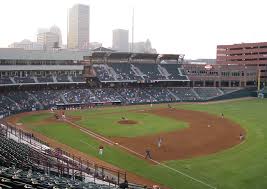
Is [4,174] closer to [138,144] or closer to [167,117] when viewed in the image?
[138,144]

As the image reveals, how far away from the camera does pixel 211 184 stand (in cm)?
2895

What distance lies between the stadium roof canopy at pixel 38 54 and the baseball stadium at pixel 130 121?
0.23 metres

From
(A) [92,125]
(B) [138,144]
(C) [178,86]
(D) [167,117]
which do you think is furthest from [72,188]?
(C) [178,86]

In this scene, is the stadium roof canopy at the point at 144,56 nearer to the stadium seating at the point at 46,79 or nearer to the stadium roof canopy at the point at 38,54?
the stadium roof canopy at the point at 38,54

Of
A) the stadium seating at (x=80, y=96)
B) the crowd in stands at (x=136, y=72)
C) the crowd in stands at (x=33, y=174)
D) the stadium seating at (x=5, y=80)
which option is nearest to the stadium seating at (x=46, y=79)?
the stadium seating at (x=80, y=96)

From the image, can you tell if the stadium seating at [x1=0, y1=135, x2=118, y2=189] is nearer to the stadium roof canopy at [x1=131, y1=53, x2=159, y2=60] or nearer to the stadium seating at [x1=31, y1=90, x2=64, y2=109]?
the stadium seating at [x1=31, y1=90, x2=64, y2=109]

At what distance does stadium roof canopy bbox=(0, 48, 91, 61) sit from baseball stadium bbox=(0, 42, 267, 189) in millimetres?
234

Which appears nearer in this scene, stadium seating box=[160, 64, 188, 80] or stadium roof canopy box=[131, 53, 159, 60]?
stadium roof canopy box=[131, 53, 159, 60]

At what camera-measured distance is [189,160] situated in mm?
36219

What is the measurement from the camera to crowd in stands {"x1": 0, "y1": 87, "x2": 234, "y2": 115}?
232 ft

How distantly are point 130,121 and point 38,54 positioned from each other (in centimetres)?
2953

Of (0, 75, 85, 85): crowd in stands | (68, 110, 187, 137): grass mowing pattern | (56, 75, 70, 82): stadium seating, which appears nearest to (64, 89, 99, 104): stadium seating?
(0, 75, 85, 85): crowd in stands

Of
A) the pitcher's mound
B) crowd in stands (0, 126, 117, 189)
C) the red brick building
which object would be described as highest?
the red brick building

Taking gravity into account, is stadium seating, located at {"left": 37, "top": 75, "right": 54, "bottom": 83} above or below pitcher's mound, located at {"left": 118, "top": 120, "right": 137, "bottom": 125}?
above
